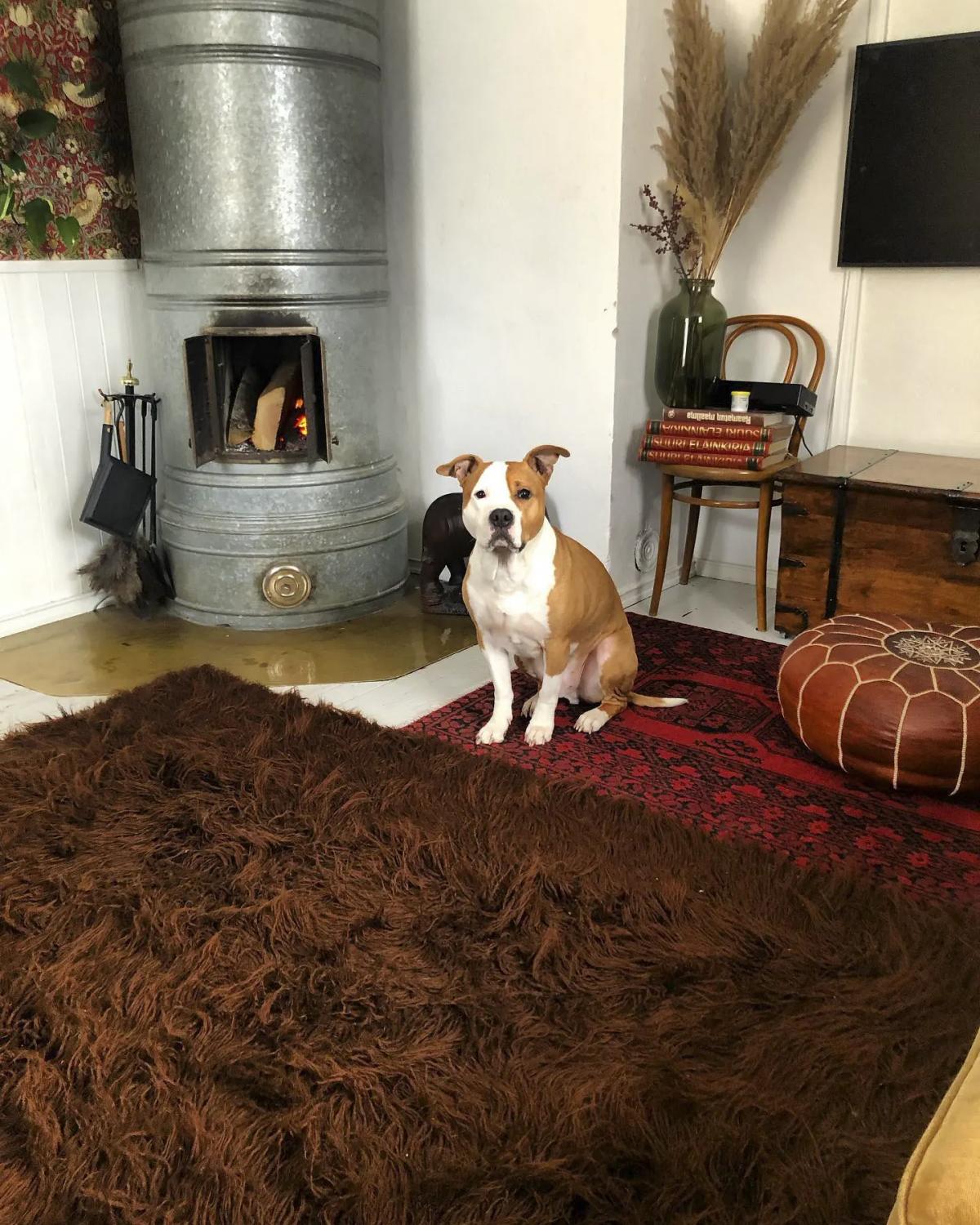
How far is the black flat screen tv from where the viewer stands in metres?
2.87

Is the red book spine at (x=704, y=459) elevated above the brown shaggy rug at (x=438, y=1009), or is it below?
above

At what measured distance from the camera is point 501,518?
2117 millimetres

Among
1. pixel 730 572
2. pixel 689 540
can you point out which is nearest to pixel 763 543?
pixel 689 540

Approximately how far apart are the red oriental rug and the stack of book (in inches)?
24.1

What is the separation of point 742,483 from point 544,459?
97 cm

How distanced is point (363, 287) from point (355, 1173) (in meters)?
2.58

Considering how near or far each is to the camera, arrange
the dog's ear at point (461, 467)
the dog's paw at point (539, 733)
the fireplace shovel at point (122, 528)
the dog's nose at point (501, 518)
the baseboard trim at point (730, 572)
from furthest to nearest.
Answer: the baseboard trim at point (730, 572)
the fireplace shovel at point (122, 528)
the dog's paw at point (539, 733)
the dog's ear at point (461, 467)
the dog's nose at point (501, 518)

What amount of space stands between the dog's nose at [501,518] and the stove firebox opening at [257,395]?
1206 millimetres

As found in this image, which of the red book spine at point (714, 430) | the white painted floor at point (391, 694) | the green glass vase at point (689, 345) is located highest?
the green glass vase at point (689, 345)

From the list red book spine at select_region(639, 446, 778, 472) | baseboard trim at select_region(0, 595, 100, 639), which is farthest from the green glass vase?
baseboard trim at select_region(0, 595, 100, 639)

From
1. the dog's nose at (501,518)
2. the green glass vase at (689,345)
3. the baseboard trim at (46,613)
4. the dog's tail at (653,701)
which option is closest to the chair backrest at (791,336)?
the green glass vase at (689,345)

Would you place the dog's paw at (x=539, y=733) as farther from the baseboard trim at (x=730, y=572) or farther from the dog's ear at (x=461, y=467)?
the baseboard trim at (x=730, y=572)

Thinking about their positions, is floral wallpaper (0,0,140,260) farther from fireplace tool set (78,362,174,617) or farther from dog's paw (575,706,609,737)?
dog's paw (575,706,609,737)

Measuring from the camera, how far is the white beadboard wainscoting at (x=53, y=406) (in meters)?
3.07
